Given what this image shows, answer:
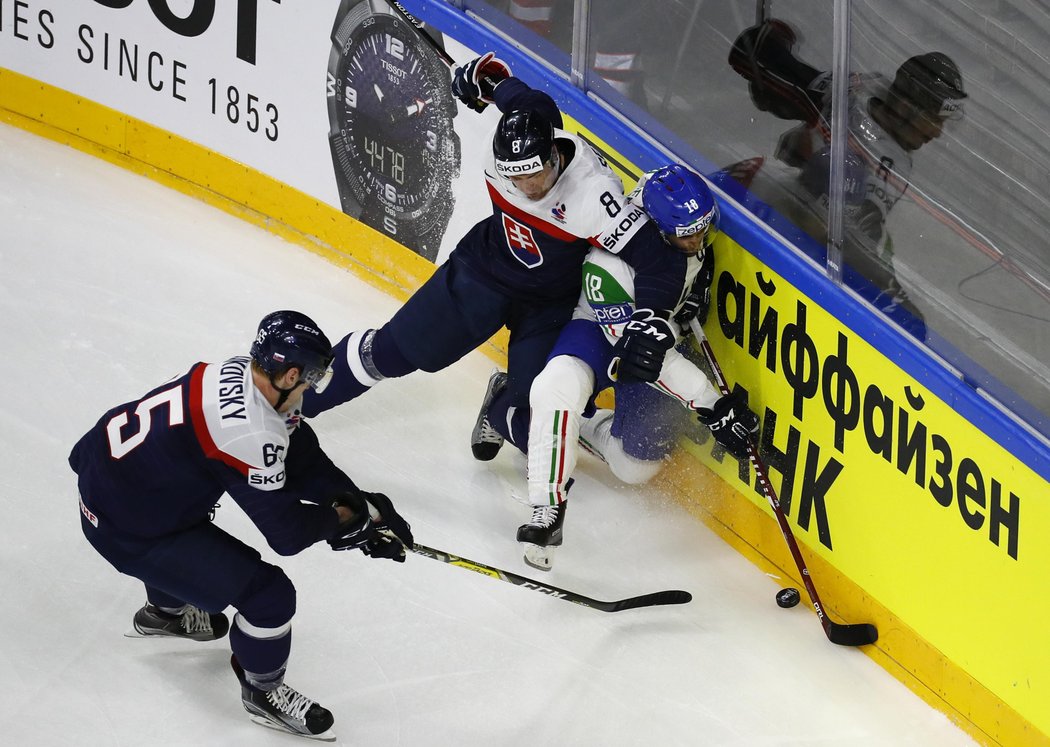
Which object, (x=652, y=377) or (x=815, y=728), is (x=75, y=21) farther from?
(x=815, y=728)

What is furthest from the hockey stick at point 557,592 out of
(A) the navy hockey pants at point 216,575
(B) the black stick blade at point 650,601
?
(A) the navy hockey pants at point 216,575

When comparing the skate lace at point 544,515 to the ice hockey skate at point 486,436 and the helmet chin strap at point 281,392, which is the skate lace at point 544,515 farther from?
the helmet chin strap at point 281,392

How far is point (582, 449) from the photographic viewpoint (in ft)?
14.9

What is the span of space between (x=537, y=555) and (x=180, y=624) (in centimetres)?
99

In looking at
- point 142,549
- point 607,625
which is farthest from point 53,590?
point 607,625

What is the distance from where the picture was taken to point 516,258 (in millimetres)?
4160

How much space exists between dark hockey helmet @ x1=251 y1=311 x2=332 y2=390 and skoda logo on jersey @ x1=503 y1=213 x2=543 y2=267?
107cm

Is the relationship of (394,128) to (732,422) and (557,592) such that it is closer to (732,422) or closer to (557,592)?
(732,422)

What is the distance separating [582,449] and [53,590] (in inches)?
65.0

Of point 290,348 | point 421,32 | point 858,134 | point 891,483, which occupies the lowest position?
point 891,483

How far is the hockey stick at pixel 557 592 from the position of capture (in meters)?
3.63

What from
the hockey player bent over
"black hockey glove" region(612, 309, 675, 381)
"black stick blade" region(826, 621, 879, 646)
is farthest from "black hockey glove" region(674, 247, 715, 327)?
"black stick blade" region(826, 621, 879, 646)

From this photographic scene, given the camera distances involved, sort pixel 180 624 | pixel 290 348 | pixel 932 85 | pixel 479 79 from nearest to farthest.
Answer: pixel 290 348 → pixel 932 85 → pixel 180 624 → pixel 479 79

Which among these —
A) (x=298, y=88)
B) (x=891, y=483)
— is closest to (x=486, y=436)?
(x=891, y=483)
